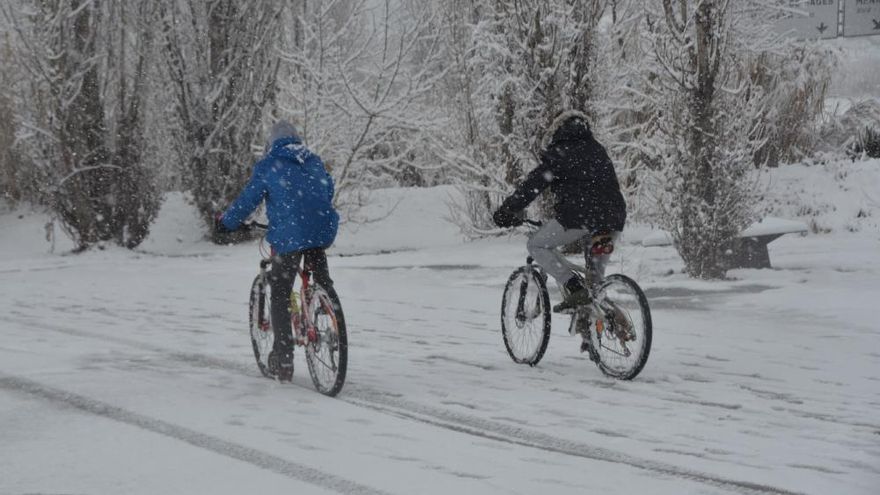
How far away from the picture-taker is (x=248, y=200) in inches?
296

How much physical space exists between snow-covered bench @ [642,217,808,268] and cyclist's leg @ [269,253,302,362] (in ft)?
26.0

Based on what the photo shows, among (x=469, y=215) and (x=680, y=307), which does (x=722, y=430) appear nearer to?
(x=680, y=307)

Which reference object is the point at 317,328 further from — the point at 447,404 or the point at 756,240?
the point at 756,240

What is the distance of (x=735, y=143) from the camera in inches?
543

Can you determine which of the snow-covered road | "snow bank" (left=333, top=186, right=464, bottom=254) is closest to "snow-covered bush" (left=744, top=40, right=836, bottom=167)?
"snow bank" (left=333, top=186, right=464, bottom=254)

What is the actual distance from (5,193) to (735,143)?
65.3 ft

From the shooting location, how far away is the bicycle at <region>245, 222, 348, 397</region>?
7086 mm

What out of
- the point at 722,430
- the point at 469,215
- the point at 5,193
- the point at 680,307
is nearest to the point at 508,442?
the point at 722,430

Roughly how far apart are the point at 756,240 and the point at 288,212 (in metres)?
8.92

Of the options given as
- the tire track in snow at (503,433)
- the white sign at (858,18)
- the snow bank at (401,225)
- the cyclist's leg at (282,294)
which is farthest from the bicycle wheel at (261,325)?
the white sign at (858,18)

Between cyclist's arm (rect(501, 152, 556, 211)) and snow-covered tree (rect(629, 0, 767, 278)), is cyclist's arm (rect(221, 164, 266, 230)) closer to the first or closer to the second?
cyclist's arm (rect(501, 152, 556, 211))

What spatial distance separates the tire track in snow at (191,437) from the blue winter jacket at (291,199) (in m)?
1.48

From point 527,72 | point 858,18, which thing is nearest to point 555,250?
point 527,72

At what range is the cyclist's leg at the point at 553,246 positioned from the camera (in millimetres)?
7910
